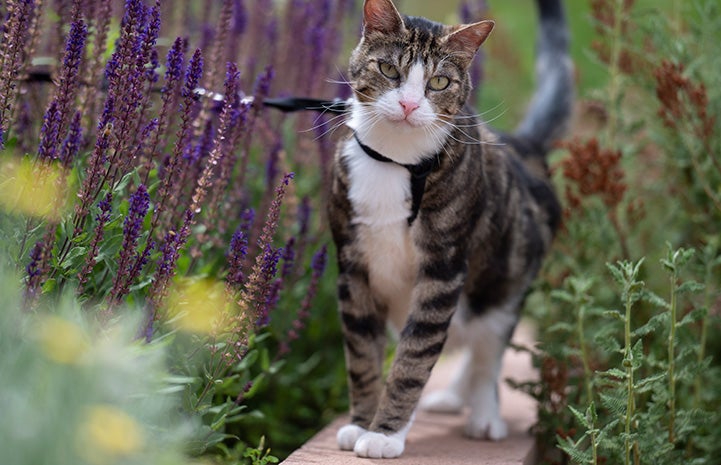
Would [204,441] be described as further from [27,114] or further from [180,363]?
[27,114]

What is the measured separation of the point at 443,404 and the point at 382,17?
1.31 meters

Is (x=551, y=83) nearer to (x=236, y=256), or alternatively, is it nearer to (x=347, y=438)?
(x=347, y=438)

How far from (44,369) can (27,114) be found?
1265mm

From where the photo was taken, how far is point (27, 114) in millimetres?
2275

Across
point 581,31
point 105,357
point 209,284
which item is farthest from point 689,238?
point 581,31

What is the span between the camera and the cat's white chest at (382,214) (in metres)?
2.16

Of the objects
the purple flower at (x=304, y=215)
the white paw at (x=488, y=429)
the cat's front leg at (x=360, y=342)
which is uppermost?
the purple flower at (x=304, y=215)

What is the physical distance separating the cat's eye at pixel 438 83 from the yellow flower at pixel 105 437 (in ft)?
4.27

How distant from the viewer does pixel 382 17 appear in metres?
2.17

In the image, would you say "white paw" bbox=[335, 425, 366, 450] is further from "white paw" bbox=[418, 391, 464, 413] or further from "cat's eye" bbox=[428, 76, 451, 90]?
"cat's eye" bbox=[428, 76, 451, 90]

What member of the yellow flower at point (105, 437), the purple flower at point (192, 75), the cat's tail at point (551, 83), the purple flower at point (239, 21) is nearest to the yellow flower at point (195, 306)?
the purple flower at point (192, 75)

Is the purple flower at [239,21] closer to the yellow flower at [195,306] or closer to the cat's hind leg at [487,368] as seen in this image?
the yellow flower at [195,306]

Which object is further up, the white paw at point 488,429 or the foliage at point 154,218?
the foliage at point 154,218

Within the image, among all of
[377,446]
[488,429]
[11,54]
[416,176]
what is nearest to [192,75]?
[11,54]
